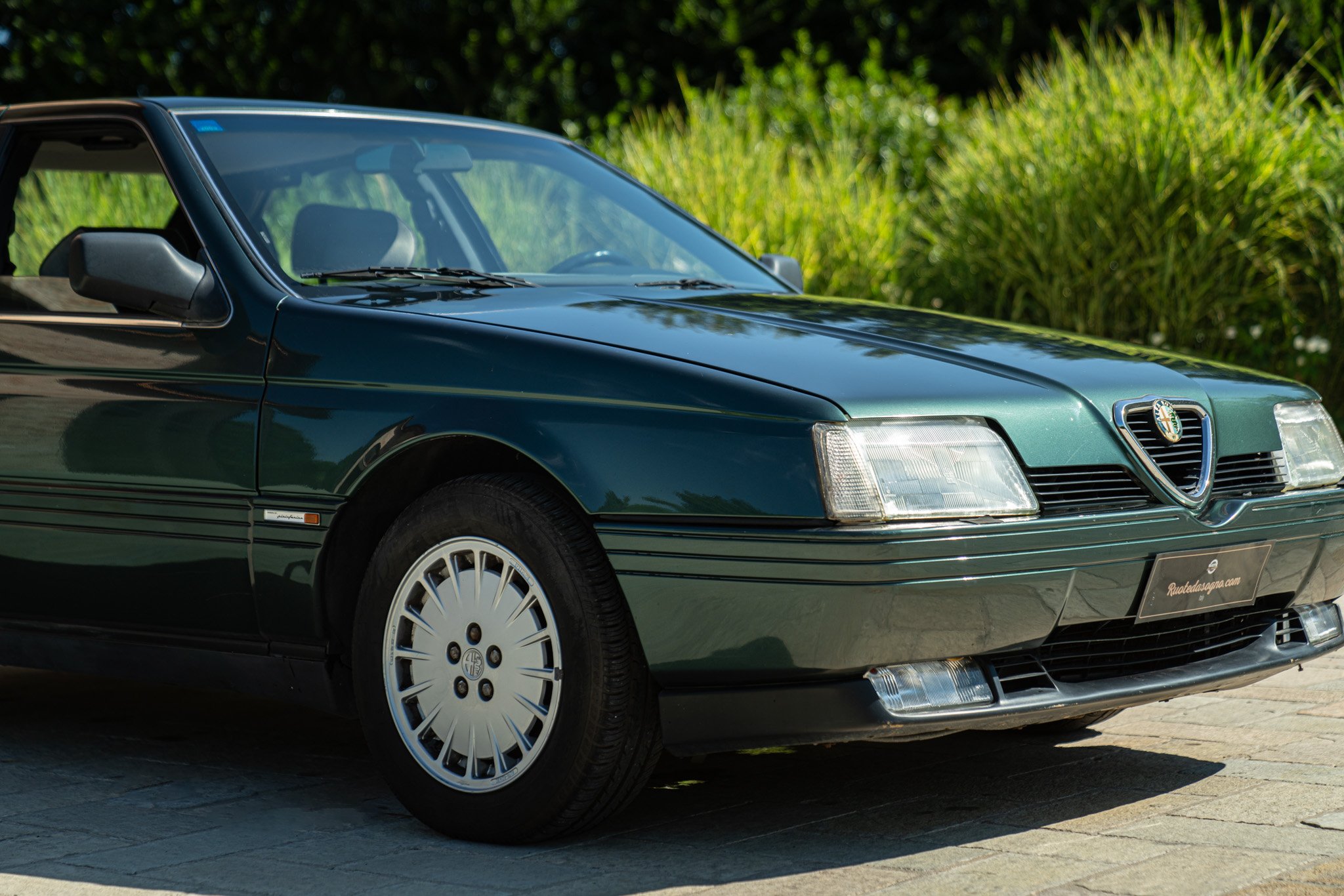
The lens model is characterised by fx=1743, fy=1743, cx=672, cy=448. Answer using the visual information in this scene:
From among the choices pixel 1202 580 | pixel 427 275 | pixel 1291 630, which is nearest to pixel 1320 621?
pixel 1291 630

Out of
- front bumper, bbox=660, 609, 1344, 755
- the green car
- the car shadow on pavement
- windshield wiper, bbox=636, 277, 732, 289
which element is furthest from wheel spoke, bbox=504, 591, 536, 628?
windshield wiper, bbox=636, 277, 732, 289

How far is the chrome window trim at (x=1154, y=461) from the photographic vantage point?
362cm

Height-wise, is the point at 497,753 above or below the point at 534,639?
below

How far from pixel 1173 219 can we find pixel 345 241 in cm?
494

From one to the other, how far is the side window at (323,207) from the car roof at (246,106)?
0.76ft

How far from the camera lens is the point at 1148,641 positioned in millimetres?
3746

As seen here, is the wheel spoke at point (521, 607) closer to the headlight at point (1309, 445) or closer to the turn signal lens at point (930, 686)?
the turn signal lens at point (930, 686)

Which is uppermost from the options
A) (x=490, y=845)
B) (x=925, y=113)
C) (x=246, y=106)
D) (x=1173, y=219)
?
(x=925, y=113)

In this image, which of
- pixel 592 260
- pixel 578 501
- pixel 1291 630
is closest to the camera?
pixel 578 501

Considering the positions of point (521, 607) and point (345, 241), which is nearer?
point (521, 607)

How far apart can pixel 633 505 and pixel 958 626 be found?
66cm

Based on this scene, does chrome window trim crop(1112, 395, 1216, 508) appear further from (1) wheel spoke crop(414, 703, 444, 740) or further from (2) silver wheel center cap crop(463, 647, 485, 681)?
(1) wheel spoke crop(414, 703, 444, 740)

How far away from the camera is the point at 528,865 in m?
3.49

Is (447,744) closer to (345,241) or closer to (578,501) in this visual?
(578,501)
